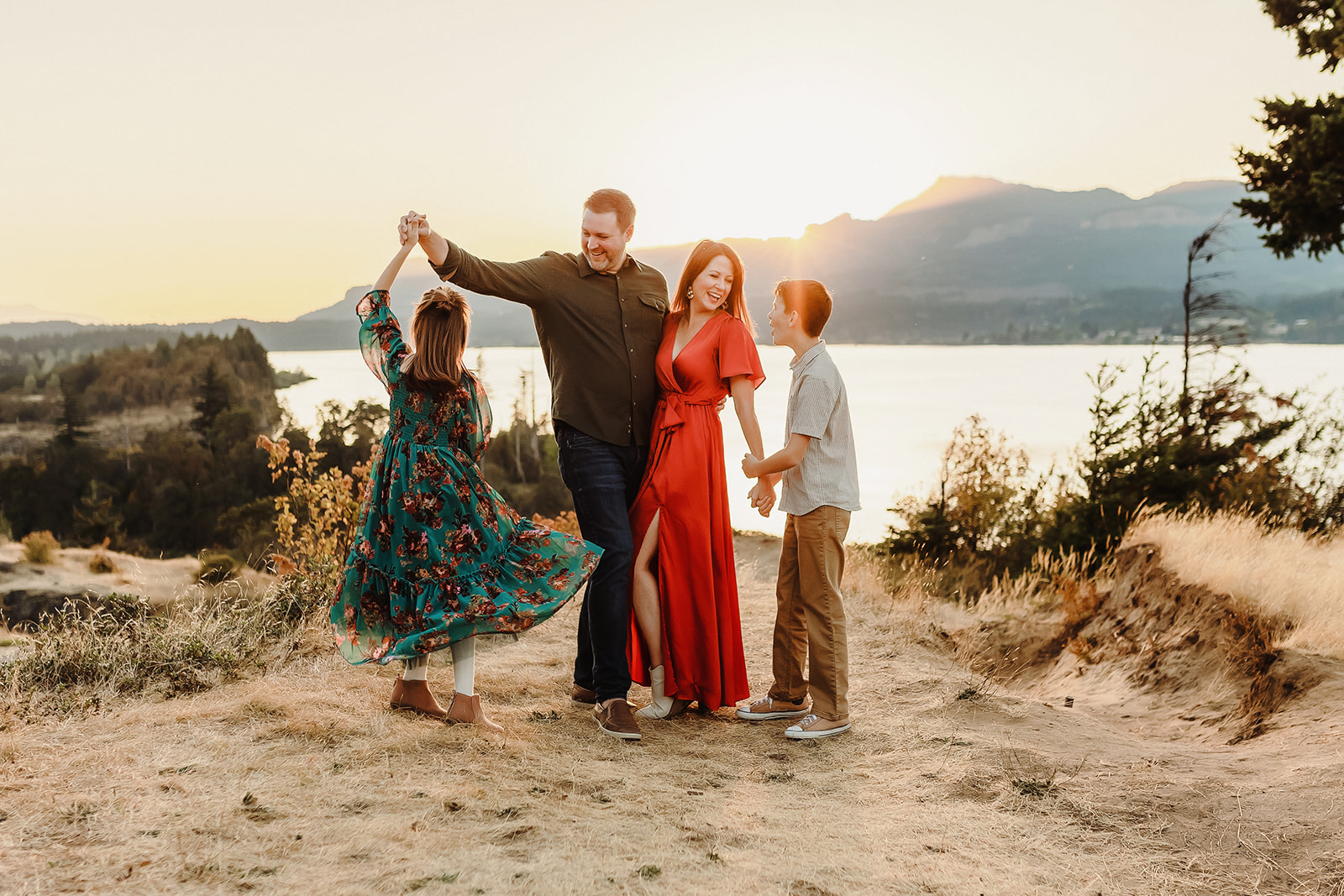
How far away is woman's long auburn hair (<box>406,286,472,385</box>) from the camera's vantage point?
3.88 meters

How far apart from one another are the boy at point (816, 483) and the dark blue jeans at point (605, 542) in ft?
2.11

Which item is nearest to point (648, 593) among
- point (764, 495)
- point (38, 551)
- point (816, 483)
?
point (764, 495)

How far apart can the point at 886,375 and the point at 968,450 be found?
98.9m

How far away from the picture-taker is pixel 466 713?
4.03 m

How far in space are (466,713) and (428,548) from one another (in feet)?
2.57

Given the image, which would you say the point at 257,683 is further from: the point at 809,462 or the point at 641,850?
the point at 809,462

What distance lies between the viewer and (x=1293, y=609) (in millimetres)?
5270

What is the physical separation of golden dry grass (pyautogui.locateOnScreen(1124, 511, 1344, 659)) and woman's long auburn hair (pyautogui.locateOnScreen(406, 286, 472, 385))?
4785mm

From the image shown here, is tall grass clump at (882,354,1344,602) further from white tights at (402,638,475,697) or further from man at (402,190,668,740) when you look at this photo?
white tights at (402,638,475,697)

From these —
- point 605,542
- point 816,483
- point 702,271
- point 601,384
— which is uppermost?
point 702,271

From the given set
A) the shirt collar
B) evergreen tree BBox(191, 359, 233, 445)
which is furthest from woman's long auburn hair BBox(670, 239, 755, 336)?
evergreen tree BBox(191, 359, 233, 445)

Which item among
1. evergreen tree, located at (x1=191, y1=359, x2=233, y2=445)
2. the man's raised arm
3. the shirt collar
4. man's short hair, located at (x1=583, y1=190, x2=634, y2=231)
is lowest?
evergreen tree, located at (x1=191, y1=359, x2=233, y2=445)

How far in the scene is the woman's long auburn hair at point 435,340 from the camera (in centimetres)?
388

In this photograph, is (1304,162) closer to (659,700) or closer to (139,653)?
(659,700)
